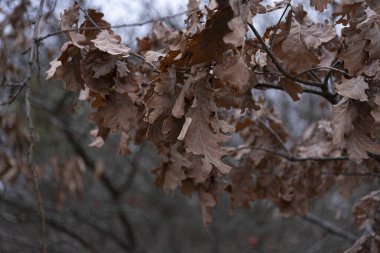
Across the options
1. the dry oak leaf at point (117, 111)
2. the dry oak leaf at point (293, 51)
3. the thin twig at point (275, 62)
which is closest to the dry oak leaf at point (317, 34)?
the thin twig at point (275, 62)

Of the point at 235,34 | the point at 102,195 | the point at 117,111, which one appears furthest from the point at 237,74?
the point at 102,195

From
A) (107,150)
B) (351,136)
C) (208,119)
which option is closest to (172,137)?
(208,119)

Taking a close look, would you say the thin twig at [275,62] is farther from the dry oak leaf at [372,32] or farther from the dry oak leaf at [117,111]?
the dry oak leaf at [117,111]

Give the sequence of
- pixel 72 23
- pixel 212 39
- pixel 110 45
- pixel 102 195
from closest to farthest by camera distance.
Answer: pixel 212 39 < pixel 110 45 < pixel 72 23 < pixel 102 195

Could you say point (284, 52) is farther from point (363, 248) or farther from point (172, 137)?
point (363, 248)

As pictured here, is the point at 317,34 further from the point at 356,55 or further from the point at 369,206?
the point at 369,206

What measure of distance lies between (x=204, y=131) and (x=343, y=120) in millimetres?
535

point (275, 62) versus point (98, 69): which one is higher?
point (98, 69)

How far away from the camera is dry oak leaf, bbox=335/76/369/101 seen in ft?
6.07

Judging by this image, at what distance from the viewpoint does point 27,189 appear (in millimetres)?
7156

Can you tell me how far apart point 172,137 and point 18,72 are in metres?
3.34

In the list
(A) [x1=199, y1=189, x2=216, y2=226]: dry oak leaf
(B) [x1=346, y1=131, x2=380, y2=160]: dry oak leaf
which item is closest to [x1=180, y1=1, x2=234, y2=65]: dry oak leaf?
(B) [x1=346, y1=131, x2=380, y2=160]: dry oak leaf

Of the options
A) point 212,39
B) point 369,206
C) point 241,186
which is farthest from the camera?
point 241,186

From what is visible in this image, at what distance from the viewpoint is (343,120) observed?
1.87 metres
